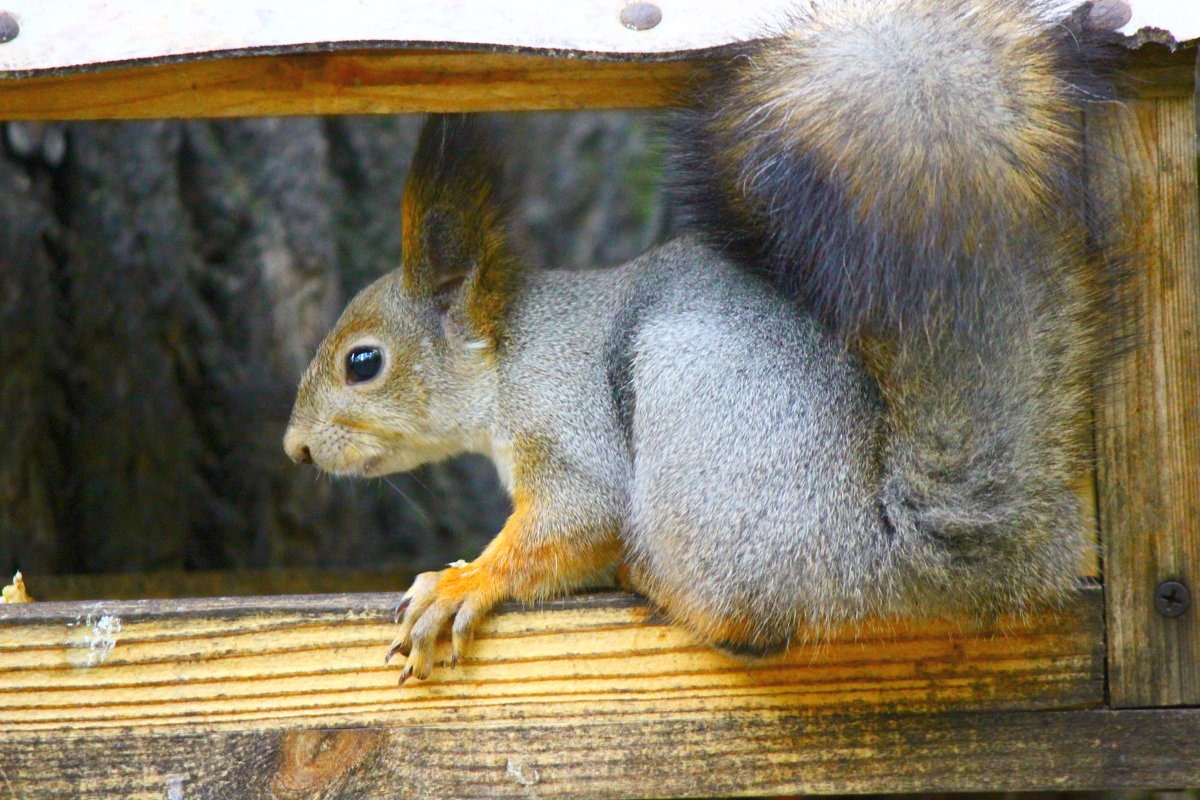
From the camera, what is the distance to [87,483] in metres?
2.72

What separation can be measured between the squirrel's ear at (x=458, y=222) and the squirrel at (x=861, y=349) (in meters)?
0.29

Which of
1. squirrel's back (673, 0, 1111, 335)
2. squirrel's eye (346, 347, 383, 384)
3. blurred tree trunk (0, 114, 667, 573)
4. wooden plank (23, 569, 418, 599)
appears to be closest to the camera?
squirrel's back (673, 0, 1111, 335)

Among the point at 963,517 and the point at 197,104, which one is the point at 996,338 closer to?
the point at 963,517

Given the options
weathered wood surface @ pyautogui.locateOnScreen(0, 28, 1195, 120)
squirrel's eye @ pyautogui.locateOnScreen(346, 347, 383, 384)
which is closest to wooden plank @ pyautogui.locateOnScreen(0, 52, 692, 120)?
weathered wood surface @ pyautogui.locateOnScreen(0, 28, 1195, 120)

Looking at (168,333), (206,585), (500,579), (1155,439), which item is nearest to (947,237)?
(1155,439)

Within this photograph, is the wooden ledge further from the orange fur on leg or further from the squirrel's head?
the squirrel's head

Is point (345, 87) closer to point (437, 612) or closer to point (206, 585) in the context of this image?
point (437, 612)

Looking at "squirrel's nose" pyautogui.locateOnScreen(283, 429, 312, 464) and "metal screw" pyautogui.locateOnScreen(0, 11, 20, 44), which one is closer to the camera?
"metal screw" pyautogui.locateOnScreen(0, 11, 20, 44)

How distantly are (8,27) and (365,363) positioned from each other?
24.7 inches

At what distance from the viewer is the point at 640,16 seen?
1373 mm

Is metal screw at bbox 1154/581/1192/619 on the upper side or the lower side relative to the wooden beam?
upper

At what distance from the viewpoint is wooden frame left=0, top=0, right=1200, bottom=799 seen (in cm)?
138

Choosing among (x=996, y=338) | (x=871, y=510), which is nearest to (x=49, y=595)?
(x=871, y=510)

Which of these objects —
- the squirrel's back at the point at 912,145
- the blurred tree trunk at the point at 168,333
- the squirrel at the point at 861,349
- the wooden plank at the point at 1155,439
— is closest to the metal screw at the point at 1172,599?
the wooden plank at the point at 1155,439
